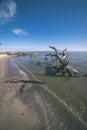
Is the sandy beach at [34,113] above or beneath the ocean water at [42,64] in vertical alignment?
beneath

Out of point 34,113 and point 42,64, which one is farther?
point 42,64

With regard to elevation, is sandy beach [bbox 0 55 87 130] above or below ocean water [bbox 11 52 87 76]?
below

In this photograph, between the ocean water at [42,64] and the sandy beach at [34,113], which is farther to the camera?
the ocean water at [42,64]

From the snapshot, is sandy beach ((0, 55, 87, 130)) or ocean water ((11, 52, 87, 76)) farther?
ocean water ((11, 52, 87, 76))

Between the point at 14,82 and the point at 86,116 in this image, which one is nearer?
the point at 86,116

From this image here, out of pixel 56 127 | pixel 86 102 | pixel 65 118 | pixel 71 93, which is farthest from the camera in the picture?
pixel 71 93

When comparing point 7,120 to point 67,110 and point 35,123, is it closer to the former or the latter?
point 35,123

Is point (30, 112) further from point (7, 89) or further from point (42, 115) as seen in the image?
point (7, 89)

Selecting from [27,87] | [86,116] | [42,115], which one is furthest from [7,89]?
[86,116]

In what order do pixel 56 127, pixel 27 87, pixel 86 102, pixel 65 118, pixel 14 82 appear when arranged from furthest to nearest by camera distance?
pixel 14 82
pixel 27 87
pixel 86 102
pixel 65 118
pixel 56 127
